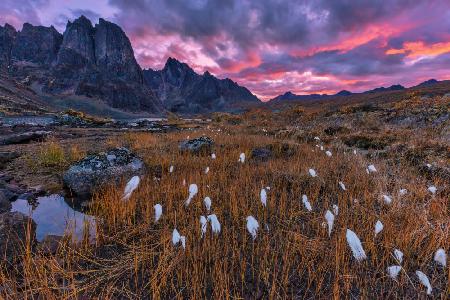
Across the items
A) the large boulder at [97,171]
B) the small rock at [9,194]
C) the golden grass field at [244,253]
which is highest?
the large boulder at [97,171]

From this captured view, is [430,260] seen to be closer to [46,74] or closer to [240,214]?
[240,214]

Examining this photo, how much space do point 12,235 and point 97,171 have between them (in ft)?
9.40

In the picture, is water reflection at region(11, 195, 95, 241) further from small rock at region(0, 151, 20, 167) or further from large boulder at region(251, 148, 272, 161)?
Result: large boulder at region(251, 148, 272, 161)

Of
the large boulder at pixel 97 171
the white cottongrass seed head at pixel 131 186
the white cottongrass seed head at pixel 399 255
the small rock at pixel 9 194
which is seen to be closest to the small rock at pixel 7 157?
the small rock at pixel 9 194

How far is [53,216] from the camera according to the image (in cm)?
491

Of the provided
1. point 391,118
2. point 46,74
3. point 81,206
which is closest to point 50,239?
point 81,206

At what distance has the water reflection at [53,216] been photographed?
4242 mm

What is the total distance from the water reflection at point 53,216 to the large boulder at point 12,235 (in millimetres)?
522

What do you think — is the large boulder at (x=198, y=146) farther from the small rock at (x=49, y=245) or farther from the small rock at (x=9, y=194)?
the small rock at (x=49, y=245)

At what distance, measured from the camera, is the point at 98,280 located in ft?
9.51

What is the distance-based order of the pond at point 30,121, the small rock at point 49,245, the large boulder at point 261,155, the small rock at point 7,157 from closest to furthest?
the small rock at point 49,245, the small rock at point 7,157, the large boulder at point 261,155, the pond at point 30,121

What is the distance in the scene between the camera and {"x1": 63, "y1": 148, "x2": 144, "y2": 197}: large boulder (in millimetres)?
5914

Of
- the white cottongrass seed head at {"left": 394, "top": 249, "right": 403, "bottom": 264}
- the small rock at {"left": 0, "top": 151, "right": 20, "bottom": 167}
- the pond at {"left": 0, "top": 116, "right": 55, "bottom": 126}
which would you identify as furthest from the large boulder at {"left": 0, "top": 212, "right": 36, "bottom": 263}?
the pond at {"left": 0, "top": 116, "right": 55, "bottom": 126}

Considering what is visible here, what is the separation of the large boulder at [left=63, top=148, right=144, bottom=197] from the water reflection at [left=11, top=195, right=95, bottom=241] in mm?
420
